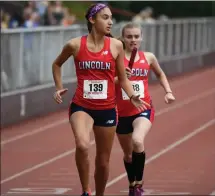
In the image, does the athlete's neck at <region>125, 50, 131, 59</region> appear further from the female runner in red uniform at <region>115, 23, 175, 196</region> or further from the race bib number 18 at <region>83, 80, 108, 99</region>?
the race bib number 18 at <region>83, 80, 108, 99</region>

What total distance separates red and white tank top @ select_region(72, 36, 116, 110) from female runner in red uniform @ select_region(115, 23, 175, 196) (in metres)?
1.08

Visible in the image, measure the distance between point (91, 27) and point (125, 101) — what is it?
1.58 m

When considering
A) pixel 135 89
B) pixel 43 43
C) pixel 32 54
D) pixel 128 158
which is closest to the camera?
pixel 135 89

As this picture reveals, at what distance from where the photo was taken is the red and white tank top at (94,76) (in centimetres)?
1056

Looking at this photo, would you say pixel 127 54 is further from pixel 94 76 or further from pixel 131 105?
pixel 94 76

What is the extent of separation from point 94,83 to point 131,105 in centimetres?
158

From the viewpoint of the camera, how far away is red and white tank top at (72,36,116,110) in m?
10.6

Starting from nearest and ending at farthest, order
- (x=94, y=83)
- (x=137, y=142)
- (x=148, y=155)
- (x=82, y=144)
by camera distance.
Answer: (x=82, y=144) < (x=94, y=83) < (x=137, y=142) < (x=148, y=155)

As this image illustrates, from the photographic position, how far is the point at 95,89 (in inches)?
417

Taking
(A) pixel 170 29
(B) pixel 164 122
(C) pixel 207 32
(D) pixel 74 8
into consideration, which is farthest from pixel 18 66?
(C) pixel 207 32

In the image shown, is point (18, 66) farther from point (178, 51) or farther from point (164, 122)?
point (178, 51)

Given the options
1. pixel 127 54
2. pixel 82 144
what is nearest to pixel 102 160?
pixel 82 144

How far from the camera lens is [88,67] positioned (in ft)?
34.7

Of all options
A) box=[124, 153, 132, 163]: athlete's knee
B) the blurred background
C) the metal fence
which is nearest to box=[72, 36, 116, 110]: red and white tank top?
box=[124, 153, 132, 163]: athlete's knee
